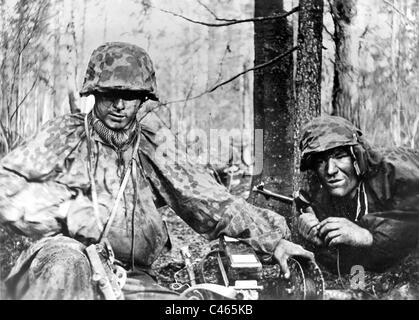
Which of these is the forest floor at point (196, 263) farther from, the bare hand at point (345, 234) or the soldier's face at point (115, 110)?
the soldier's face at point (115, 110)

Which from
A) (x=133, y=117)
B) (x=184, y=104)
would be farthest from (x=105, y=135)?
(x=184, y=104)

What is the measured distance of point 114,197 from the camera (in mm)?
6832

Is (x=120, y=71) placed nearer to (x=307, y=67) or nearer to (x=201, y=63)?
(x=201, y=63)

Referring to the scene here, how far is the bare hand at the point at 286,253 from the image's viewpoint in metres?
6.88

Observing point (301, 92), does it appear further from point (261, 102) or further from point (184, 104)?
point (184, 104)

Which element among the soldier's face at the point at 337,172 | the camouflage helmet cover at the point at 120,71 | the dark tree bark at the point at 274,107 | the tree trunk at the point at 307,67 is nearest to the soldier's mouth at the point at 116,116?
the camouflage helmet cover at the point at 120,71

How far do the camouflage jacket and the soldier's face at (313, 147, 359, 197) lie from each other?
0.54 meters

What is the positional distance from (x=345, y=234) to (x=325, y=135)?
2.99ft

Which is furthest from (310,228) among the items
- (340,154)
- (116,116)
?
(116,116)

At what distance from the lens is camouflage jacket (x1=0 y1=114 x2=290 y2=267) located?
265 inches

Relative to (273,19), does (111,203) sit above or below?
below

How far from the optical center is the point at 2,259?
6891mm

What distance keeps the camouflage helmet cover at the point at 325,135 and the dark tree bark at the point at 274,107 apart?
15 centimetres

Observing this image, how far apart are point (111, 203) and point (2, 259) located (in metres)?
1.10
